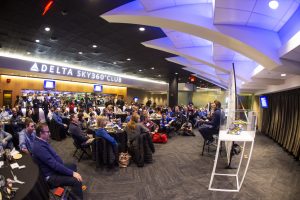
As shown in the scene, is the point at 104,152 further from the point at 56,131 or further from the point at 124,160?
the point at 56,131

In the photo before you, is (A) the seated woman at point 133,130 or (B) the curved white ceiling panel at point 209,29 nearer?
(B) the curved white ceiling panel at point 209,29

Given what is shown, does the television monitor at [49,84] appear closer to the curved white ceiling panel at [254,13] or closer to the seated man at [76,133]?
the seated man at [76,133]

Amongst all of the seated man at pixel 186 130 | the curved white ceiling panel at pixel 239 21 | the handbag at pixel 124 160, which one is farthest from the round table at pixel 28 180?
the seated man at pixel 186 130

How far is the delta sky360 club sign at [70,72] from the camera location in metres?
13.0

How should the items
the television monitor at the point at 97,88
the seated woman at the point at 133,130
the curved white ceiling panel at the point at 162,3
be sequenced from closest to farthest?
the curved white ceiling panel at the point at 162,3
the seated woman at the point at 133,130
the television monitor at the point at 97,88

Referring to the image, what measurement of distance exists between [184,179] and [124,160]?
146 centimetres

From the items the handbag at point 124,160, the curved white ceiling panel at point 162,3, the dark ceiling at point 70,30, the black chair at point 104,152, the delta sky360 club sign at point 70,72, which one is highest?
the dark ceiling at point 70,30

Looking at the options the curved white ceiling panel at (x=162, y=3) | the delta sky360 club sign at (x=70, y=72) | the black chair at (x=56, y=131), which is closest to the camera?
the curved white ceiling panel at (x=162, y=3)

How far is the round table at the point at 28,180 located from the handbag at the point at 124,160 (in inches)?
98.5

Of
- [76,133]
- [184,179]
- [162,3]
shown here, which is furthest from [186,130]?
[162,3]

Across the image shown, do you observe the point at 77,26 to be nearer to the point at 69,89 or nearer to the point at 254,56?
the point at 254,56

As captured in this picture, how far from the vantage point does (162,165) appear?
220 inches

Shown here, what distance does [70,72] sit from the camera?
1489 cm

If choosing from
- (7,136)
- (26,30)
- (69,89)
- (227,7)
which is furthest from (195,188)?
(69,89)
